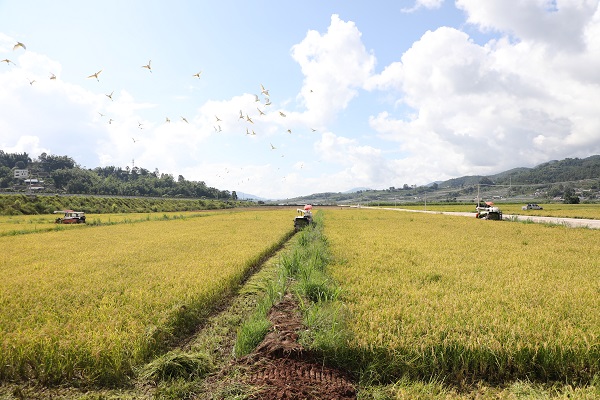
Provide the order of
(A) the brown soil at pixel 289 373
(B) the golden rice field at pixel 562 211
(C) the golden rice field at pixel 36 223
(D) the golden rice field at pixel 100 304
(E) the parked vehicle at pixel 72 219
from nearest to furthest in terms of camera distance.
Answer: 1. (A) the brown soil at pixel 289 373
2. (D) the golden rice field at pixel 100 304
3. (C) the golden rice field at pixel 36 223
4. (E) the parked vehicle at pixel 72 219
5. (B) the golden rice field at pixel 562 211

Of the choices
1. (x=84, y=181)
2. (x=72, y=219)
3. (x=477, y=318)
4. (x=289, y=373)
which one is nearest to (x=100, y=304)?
(x=289, y=373)

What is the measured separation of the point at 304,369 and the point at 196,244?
13773 mm

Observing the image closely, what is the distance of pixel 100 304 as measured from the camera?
299 inches

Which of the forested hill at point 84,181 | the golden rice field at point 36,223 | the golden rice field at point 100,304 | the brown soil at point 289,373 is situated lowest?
the brown soil at point 289,373

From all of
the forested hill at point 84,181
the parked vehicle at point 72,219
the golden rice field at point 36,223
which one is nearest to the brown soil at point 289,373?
the golden rice field at point 36,223

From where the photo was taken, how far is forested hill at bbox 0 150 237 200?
99875 mm

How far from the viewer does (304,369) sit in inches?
196

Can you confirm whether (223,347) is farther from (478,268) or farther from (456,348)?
(478,268)

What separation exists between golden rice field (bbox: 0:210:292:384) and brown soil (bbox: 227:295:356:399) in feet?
6.90

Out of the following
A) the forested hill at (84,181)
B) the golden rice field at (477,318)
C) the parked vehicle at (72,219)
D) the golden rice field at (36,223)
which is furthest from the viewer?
the forested hill at (84,181)

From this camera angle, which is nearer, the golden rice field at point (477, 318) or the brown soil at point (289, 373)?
the brown soil at point (289, 373)

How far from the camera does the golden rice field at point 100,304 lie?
530 cm

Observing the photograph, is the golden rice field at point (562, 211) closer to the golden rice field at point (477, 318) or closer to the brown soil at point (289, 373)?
the golden rice field at point (477, 318)

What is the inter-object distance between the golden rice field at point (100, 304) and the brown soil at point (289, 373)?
82.9 inches
